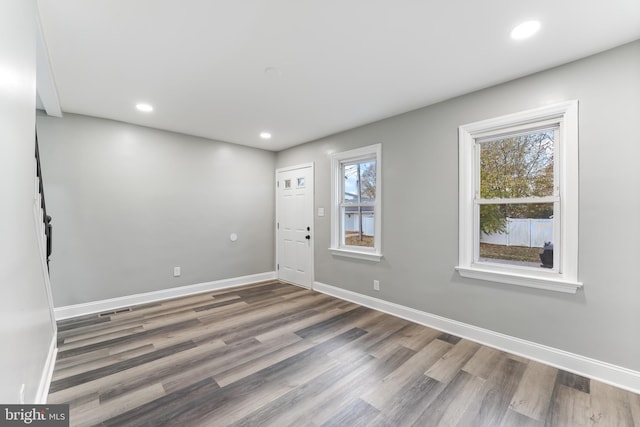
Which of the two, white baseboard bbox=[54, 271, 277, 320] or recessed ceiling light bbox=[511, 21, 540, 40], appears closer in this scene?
recessed ceiling light bbox=[511, 21, 540, 40]

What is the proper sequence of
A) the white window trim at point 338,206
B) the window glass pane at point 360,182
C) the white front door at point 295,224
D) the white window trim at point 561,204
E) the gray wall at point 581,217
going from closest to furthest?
the gray wall at point 581,217
the white window trim at point 561,204
the white window trim at point 338,206
the window glass pane at point 360,182
the white front door at point 295,224

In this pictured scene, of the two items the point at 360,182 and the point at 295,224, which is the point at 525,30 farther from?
the point at 295,224

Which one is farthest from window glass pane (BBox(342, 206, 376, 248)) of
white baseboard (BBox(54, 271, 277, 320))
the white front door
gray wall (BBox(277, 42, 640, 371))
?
white baseboard (BBox(54, 271, 277, 320))

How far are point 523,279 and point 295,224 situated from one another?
3.34m

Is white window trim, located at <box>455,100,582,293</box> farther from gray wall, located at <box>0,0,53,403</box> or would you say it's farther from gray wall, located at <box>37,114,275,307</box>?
gray wall, located at <box>37,114,275,307</box>

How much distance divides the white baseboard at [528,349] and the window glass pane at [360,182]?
146 centimetres

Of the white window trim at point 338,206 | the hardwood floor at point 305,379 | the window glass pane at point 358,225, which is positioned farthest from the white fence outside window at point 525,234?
the window glass pane at point 358,225

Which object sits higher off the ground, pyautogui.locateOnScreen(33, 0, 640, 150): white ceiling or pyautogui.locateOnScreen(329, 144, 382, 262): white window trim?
pyautogui.locateOnScreen(33, 0, 640, 150): white ceiling

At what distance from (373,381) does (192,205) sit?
3.54 m

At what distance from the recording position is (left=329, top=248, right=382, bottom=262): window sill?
358cm

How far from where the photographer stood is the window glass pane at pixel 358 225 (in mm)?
3865

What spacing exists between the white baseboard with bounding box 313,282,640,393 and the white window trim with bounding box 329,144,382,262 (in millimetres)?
654

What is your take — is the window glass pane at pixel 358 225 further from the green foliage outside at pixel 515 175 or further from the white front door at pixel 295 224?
the green foliage outside at pixel 515 175

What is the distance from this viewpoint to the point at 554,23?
177 cm
